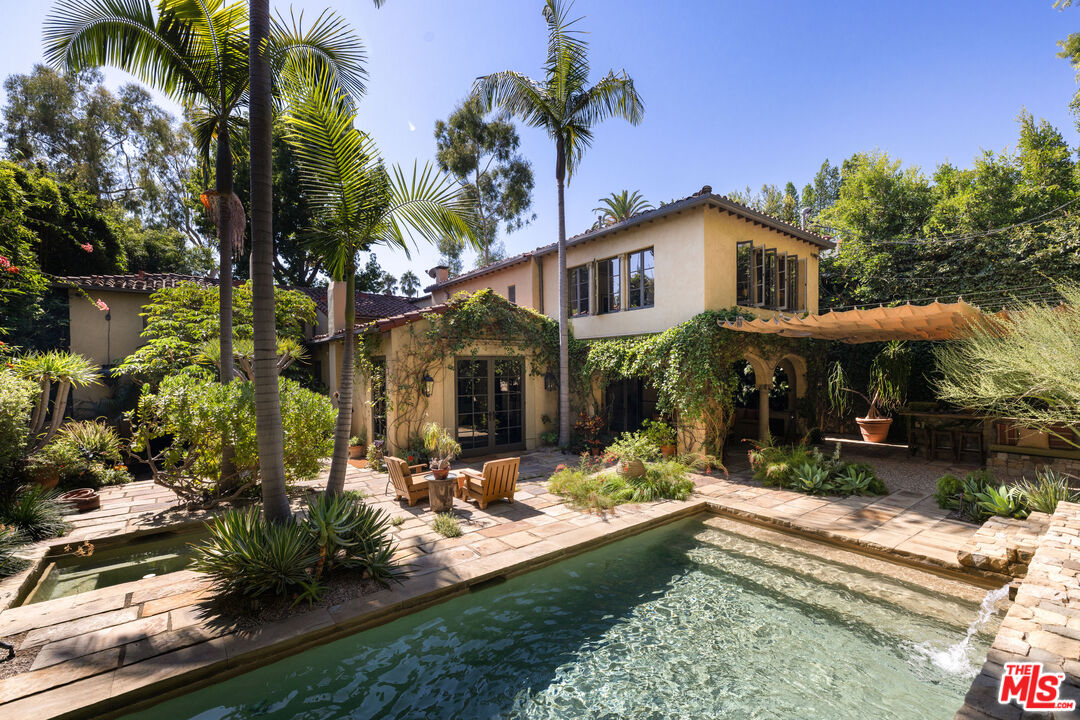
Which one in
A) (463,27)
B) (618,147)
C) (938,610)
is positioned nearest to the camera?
(938,610)

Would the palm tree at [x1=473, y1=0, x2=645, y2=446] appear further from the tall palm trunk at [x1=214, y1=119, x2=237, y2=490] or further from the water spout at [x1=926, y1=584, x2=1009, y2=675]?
the water spout at [x1=926, y1=584, x2=1009, y2=675]

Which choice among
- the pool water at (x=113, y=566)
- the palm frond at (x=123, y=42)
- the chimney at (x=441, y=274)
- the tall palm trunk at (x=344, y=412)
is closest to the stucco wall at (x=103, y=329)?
the palm frond at (x=123, y=42)

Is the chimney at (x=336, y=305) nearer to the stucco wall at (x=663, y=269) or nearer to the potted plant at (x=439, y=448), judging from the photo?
the potted plant at (x=439, y=448)

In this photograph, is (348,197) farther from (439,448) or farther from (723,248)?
(723,248)

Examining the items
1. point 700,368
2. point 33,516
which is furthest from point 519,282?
point 33,516

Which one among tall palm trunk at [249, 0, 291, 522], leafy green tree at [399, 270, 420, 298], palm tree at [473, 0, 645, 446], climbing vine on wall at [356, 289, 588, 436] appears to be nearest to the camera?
tall palm trunk at [249, 0, 291, 522]

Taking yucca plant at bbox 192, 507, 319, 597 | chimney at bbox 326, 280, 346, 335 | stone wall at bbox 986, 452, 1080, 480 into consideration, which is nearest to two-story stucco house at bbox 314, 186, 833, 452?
chimney at bbox 326, 280, 346, 335

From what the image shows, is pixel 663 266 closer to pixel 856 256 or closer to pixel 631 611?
pixel 631 611

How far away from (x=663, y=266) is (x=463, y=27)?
21.8ft

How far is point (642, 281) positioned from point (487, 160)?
15044 millimetres

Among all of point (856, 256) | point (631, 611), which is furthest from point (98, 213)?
point (856, 256)

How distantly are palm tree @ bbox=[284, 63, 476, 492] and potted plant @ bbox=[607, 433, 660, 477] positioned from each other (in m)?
4.81

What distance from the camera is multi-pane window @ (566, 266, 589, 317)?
1253 centimetres

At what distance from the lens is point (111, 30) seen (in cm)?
563
